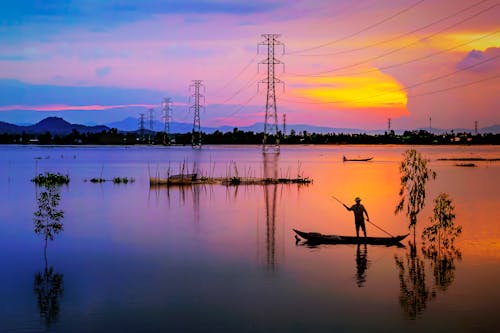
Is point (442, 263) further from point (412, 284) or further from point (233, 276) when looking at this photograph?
point (233, 276)

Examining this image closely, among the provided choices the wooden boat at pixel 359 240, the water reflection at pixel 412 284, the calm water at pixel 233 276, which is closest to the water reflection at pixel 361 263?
the calm water at pixel 233 276

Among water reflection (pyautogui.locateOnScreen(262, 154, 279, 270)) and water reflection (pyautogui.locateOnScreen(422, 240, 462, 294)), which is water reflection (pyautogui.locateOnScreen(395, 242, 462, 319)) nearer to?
water reflection (pyautogui.locateOnScreen(422, 240, 462, 294))

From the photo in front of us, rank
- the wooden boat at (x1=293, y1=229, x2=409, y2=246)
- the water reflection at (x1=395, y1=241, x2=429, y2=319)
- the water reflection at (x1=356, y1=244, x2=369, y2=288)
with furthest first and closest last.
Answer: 1. the wooden boat at (x1=293, y1=229, x2=409, y2=246)
2. the water reflection at (x1=356, y1=244, x2=369, y2=288)
3. the water reflection at (x1=395, y1=241, x2=429, y2=319)

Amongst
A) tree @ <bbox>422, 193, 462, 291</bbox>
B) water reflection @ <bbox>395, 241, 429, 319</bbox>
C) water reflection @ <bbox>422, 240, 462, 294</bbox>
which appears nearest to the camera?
water reflection @ <bbox>395, 241, 429, 319</bbox>

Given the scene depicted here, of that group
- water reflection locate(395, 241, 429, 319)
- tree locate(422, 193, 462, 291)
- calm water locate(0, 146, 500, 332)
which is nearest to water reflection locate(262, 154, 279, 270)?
calm water locate(0, 146, 500, 332)

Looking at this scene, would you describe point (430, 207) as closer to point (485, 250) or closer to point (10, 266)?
→ point (485, 250)

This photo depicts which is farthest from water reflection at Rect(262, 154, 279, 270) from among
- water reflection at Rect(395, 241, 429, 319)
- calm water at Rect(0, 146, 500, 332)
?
water reflection at Rect(395, 241, 429, 319)

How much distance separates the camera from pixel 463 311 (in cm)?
1894

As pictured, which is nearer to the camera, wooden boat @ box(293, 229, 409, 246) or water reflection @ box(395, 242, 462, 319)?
water reflection @ box(395, 242, 462, 319)

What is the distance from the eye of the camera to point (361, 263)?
2580cm

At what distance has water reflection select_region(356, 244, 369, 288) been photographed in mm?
23109

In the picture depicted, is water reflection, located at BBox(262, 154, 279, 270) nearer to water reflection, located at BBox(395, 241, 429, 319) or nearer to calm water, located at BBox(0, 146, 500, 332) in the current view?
calm water, located at BBox(0, 146, 500, 332)

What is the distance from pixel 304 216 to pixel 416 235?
1127cm

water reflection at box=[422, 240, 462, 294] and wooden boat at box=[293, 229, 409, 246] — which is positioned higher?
wooden boat at box=[293, 229, 409, 246]
